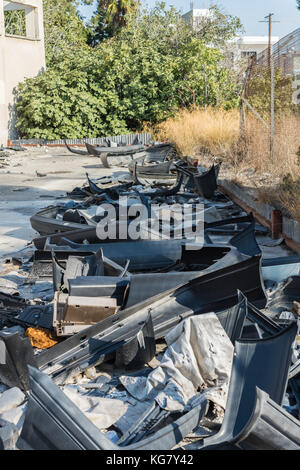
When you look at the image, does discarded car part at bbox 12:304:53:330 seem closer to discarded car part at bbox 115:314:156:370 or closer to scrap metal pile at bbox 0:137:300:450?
scrap metal pile at bbox 0:137:300:450

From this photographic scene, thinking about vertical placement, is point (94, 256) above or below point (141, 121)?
below

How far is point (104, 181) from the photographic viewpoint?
1418 centimetres

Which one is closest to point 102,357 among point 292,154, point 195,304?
point 195,304

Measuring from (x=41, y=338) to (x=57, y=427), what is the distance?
2.00 meters

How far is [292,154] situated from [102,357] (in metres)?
6.71

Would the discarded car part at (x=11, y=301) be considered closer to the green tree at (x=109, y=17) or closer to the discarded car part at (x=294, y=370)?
the discarded car part at (x=294, y=370)

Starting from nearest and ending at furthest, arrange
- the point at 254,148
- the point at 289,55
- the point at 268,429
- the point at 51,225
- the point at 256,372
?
the point at 268,429 < the point at 256,372 < the point at 51,225 < the point at 289,55 < the point at 254,148

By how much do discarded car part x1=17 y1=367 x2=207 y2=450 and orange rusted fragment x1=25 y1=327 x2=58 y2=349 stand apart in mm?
1722

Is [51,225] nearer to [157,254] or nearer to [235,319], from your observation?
[157,254]

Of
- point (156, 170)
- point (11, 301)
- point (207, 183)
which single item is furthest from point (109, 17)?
point (11, 301)

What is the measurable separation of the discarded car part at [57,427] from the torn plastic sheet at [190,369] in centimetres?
61

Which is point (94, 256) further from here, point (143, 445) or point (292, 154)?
point (292, 154)

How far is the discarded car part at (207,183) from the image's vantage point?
428 inches

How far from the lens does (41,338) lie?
451cm
